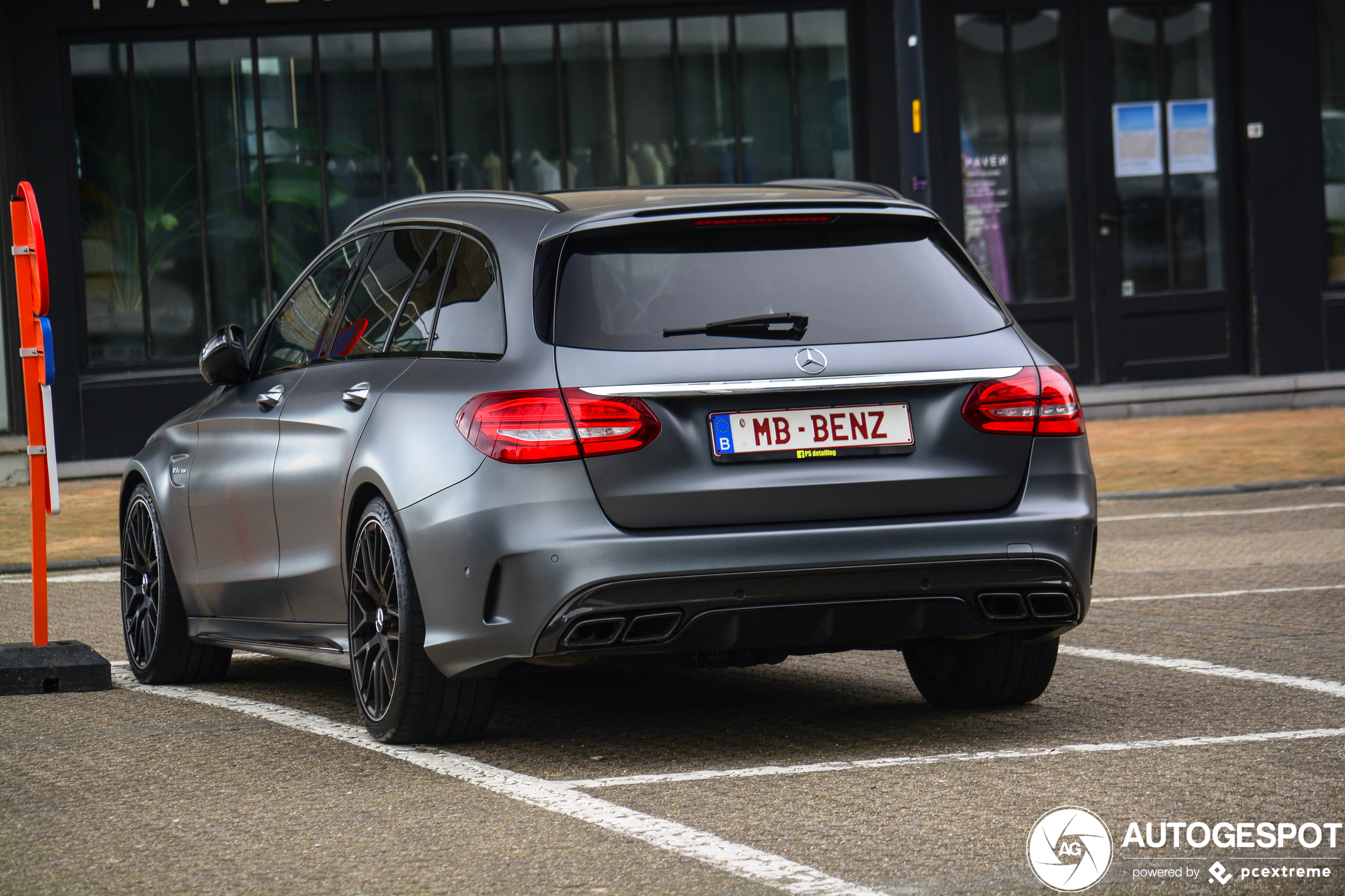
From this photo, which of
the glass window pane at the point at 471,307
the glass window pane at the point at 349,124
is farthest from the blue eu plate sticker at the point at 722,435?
the glass window pane at the point at 349,124

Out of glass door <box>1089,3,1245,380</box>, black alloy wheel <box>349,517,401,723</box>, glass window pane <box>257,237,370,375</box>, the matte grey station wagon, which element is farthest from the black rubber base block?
glass door <box>1089,3,1245,380</box>

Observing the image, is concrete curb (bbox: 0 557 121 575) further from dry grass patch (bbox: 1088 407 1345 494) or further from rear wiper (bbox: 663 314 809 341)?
rear wiper (bbox: 663 314 809 341)

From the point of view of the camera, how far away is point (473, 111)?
1727cm

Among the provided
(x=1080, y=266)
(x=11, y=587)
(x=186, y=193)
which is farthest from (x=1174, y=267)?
(x=11, y=587)

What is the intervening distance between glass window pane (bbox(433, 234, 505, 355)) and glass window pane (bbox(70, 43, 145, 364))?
468 inches

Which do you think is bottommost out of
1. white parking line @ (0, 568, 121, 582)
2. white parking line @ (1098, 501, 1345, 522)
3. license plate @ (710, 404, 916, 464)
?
white parking line @ (1098, 501, 1345, 522)

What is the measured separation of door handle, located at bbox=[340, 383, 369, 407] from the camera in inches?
219

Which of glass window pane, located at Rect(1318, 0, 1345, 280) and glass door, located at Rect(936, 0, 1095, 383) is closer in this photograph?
glass door, located at Rect(936, 0, 1095, 383)

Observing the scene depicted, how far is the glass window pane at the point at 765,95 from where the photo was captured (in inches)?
695

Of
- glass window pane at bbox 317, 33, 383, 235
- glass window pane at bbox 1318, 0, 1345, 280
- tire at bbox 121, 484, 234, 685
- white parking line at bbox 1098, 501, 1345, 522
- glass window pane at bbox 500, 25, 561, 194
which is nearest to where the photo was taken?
tire at bbox 121, 484, 234, 685

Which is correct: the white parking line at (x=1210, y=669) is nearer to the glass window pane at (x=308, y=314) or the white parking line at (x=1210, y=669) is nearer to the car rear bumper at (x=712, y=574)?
the car rear bumper at (x=712, y=574)

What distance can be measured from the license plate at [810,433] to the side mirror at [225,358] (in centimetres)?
225

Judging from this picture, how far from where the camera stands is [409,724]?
17.6 feet

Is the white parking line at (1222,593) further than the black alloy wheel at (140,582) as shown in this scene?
Yes
